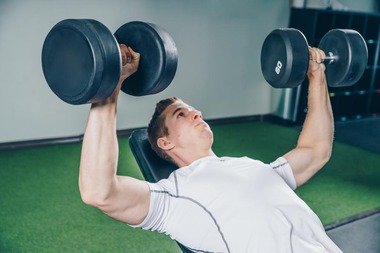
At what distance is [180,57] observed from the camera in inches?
181

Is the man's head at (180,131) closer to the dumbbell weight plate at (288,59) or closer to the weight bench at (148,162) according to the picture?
the weight bench at (148,162)

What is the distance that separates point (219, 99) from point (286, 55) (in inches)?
141

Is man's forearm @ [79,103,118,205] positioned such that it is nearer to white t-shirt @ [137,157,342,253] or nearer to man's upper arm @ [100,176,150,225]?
man's upper arm @ [100,176,150,225]

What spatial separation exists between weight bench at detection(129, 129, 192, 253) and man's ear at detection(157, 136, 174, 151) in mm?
148

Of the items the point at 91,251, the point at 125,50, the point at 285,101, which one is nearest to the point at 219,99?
the point at 285,101

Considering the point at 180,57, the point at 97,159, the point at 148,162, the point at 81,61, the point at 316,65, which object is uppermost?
the point at 81,61

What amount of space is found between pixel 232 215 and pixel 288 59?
0.55 m

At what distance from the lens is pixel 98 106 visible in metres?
1.06

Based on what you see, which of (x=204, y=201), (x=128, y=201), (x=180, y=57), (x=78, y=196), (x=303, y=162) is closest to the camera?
(x=128, y=201)

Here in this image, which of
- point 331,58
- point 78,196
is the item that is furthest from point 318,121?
point 78,196

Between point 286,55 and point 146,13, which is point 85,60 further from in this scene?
point 146,13

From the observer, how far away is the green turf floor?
231cm

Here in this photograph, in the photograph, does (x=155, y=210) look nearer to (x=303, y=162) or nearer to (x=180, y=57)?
(x=303, y=162)

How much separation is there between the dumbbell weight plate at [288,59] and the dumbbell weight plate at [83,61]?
2.19 ft
